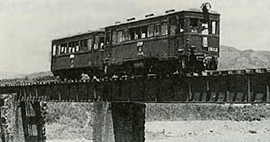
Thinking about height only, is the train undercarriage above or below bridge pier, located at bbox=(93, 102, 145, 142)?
above

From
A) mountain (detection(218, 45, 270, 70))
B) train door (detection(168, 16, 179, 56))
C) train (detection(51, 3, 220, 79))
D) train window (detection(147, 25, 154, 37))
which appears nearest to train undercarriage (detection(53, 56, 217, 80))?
train (detection(51, 3, 220, 79))

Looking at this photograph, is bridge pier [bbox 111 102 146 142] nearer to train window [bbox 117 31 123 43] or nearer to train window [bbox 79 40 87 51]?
train window [bbox 117 31 123 43]

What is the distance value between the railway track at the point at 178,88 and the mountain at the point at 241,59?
106 m

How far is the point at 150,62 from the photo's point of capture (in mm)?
20734

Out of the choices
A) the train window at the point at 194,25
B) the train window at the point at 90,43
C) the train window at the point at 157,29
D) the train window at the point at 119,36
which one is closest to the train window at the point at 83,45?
the train window at the point at 90,43

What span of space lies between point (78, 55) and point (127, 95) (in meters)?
7.45

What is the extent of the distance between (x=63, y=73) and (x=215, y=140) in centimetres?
3370

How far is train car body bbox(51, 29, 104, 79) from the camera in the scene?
2533 centimetres

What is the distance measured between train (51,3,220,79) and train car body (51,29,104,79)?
23 cm

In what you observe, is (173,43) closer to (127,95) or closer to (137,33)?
(137,33)

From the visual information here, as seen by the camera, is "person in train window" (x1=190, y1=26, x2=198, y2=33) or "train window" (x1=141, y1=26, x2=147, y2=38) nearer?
"person in train window" (x1=190, y1=26, x2=198, y2=33)

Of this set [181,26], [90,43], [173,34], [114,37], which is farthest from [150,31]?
[90,43]

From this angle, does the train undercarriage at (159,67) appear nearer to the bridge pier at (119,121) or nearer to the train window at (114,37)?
the train window at (114,37)

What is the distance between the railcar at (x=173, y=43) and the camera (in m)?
19.4
